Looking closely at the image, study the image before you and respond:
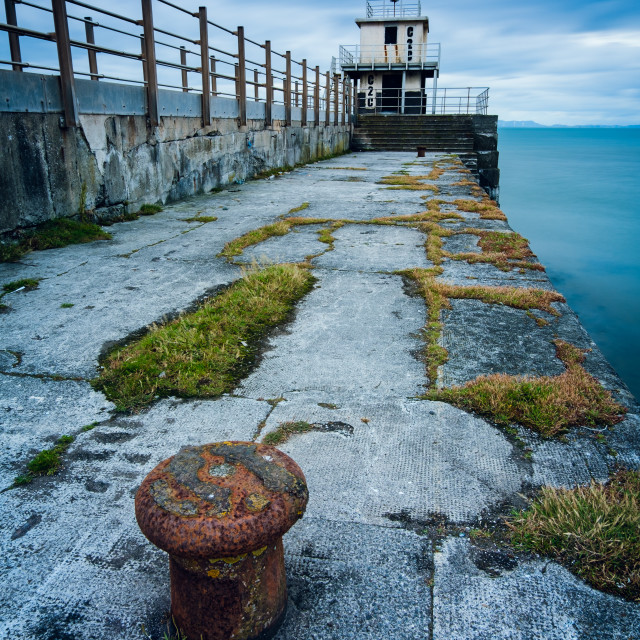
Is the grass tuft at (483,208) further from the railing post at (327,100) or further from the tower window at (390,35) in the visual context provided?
the tower window at (390,35)

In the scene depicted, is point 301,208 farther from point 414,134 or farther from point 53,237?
point 414,134

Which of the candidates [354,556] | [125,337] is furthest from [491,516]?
[125,337]

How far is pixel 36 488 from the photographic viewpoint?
198 centimetres

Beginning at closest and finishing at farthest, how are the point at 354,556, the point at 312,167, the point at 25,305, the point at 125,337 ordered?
the point at 354,556
the point at 125,337
the point at 25,305
the point at 312,167

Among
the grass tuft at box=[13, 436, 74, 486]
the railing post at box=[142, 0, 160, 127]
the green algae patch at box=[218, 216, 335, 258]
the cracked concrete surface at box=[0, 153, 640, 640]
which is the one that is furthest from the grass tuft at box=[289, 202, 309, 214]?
the grass tuft at box=[13, 436, 74, 486]

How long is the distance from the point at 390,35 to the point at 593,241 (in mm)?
16188

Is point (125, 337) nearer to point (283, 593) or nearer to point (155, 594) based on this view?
point (155, 594)

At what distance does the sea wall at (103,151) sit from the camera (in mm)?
4887

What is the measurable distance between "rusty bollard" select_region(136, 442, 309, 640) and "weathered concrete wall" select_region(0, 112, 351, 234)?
4.31m

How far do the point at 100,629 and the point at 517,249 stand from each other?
4.78 meters

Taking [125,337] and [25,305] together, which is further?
[25,305]

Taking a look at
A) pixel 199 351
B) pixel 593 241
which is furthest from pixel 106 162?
pixel 593 241

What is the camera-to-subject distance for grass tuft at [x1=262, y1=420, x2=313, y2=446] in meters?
2.27

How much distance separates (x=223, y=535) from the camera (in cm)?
127
